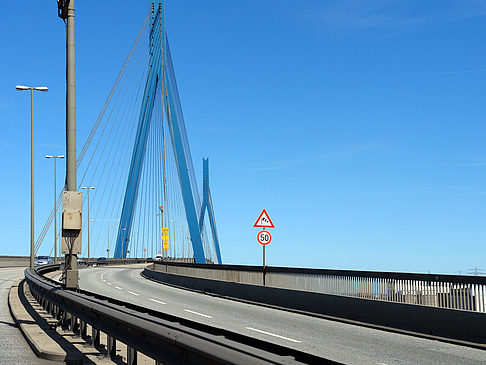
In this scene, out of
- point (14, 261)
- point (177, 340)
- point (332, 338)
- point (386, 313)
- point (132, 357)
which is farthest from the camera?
point (14, 261)

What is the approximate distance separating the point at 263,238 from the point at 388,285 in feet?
23.3

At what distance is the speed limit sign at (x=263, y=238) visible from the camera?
2247 centimetres

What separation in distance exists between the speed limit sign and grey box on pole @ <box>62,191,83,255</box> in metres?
9.85

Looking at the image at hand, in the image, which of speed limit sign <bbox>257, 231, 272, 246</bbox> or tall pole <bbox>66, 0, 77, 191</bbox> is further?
Answer: speed limit sign <bbox>257, 231, 272, 246</bbox>

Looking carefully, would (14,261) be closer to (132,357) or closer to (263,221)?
(263,221)

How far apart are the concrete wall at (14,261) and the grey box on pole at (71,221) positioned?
190 feet

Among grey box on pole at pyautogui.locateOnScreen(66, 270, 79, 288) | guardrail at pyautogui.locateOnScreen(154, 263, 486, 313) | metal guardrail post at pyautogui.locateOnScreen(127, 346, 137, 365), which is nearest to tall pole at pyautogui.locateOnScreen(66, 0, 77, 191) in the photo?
grey box on pole at pyautogui.locateOnScreen(66, 270, 79, 288)

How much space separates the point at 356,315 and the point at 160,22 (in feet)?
133

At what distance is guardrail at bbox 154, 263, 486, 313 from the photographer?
13.4 meters

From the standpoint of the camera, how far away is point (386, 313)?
1516cm

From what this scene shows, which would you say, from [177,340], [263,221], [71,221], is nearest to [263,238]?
[263,221]

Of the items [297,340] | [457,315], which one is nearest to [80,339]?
[297,340]

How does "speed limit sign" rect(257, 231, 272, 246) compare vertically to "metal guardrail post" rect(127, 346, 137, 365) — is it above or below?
above

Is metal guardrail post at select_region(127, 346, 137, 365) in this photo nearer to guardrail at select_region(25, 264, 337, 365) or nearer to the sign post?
guardrail at select_region(25, 264, 337, 365)
